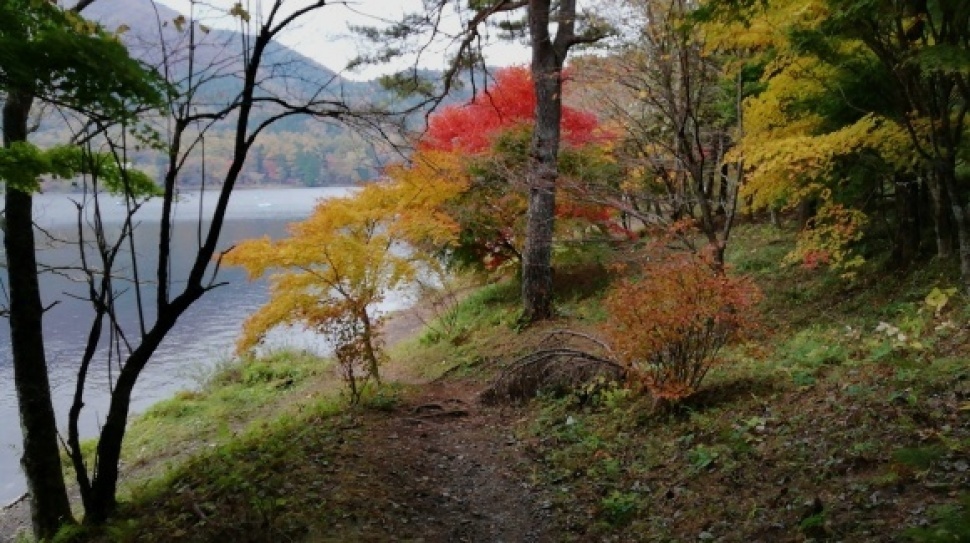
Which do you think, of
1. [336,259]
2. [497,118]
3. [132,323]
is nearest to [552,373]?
[336,259]

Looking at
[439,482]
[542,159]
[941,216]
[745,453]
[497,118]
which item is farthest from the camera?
[497,118]

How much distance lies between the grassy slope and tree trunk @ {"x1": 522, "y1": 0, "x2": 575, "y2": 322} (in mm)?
4231

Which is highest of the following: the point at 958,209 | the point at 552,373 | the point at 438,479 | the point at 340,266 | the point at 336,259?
the point at 958,209

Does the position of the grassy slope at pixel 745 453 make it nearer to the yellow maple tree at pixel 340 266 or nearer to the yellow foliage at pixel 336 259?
the yellow maple tree at pixel 340 266

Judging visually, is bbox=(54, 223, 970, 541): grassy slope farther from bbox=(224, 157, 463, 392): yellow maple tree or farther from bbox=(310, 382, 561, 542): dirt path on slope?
bbox=(224, 157, 463, 392): yellow maple tree

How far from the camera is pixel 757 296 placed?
6.59 meters

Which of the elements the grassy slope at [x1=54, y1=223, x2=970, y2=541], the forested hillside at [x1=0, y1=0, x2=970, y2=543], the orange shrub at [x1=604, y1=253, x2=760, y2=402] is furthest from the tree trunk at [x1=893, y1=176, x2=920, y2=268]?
the orange shrub at [x1=604, y1=253, x2=760, y2=402]

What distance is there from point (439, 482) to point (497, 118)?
10.8 m

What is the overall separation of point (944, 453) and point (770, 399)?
219 centimetres

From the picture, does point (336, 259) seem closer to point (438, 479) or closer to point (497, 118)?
point (438, 479)

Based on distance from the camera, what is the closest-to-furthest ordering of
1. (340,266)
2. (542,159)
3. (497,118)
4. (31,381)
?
(31,381), (340,266), (542,159), (497,118)

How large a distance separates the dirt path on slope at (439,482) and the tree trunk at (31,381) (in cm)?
267

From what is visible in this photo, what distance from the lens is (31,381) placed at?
6.13m

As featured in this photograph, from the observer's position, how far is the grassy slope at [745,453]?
13.4ft
